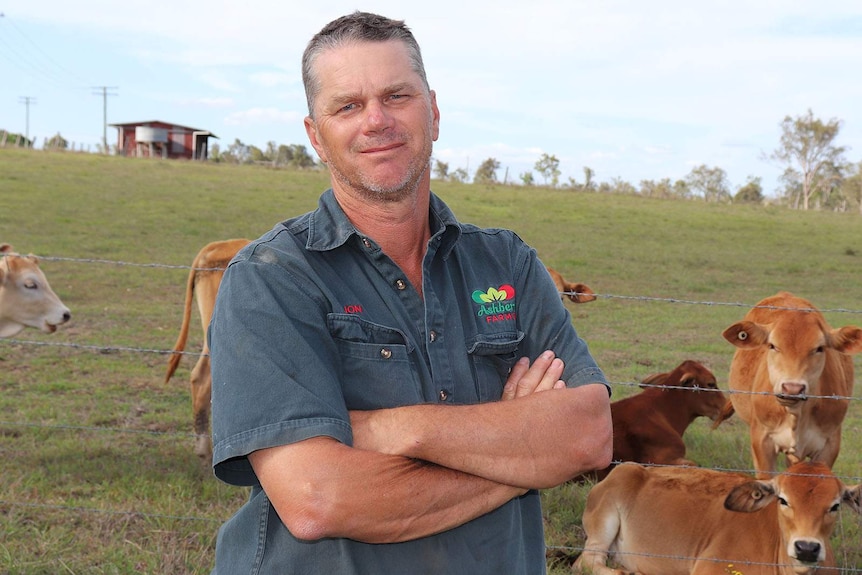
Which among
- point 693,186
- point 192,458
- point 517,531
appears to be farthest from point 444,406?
point 693,186

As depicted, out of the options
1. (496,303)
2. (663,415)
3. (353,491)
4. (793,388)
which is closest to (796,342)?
(793,388)

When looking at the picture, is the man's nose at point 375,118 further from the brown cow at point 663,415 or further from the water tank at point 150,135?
the water tank at point 150,135

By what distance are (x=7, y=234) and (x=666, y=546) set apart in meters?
15.3

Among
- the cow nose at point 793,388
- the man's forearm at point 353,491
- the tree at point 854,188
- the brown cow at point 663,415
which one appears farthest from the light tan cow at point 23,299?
the tree at point 854,188

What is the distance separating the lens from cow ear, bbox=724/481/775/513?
4.10 m

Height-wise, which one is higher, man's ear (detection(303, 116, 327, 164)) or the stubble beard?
man's ear (detection(303, 116, 327, 164))

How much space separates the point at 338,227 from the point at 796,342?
423 centimetres

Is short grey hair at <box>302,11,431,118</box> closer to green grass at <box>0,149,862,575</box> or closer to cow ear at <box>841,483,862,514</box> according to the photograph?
green grass at <box>0,149,862,575</box>

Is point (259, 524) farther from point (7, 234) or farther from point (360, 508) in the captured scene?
point (7, 234)

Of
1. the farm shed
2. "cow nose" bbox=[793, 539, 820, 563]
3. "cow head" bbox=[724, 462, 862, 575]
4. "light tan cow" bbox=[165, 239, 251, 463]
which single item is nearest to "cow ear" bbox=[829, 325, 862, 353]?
"cow head" bbox=[724, 462, 862, 575]

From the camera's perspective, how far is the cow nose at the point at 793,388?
5.31 metres

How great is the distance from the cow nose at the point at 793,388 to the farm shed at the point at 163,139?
163 feet

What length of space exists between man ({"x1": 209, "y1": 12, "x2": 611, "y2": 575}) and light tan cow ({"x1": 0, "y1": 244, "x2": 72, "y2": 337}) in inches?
250

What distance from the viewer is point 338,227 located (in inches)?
87.3
